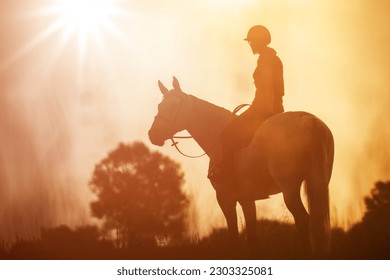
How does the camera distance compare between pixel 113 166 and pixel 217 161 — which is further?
pixel 113 166

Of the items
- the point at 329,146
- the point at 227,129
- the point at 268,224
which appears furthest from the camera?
the point at 268,224

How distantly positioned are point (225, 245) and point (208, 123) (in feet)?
6.30

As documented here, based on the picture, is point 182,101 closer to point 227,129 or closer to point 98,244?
point 227,129

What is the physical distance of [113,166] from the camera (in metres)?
11.9

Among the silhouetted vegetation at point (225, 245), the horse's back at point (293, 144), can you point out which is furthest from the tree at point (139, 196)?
the horse's back at point (293, 144)

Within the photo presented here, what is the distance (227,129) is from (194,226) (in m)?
2.04

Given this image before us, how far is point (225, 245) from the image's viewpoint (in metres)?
10.6

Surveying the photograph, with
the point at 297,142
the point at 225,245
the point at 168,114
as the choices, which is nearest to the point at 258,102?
the point at 297,142

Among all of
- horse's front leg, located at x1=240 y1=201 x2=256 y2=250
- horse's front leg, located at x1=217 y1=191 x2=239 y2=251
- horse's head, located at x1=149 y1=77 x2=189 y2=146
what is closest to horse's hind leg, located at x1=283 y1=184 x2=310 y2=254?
horse's front leg, located at x1=240 y1=201 x2=256 y2=250

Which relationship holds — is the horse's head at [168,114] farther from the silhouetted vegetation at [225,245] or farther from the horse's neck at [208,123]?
the silhouetted vegetation at [225,245]

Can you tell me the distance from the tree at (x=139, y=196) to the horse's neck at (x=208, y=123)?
1.54 meters

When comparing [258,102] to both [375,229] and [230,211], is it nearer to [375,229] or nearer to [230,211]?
[230,211]

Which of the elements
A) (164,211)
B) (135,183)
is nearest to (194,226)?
(164,211)

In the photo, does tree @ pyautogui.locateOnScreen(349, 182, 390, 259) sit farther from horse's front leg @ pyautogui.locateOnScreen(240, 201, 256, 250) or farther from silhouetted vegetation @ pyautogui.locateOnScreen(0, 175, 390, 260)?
horse's front leg @ pyautogui.locateOnScreen(240, 201, 256, 250)
